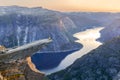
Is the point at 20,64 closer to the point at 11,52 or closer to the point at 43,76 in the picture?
the point at 11,52

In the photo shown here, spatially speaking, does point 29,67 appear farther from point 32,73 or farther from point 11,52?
point 11,52

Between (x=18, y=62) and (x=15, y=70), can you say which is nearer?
(x=18, y=62)

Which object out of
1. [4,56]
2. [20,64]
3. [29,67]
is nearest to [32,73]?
[29,67]

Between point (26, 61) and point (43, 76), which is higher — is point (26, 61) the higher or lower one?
the higher one

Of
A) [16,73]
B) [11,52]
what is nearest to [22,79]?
[16,73]

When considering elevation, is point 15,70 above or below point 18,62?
below

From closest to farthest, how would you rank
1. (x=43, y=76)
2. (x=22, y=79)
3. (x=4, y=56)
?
(x=4, y=56) < (x=22, y=79) < (x=43, y=76)

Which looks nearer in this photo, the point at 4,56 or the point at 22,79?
the point at 4,56

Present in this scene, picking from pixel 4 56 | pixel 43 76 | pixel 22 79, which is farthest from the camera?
pixel 43 76

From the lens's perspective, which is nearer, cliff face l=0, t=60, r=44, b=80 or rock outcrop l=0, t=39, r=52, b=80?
rock outcrop l=0, t=39, r=52, b=80

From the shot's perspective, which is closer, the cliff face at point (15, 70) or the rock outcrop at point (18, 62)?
the rock outcrop at point (18, 62)
